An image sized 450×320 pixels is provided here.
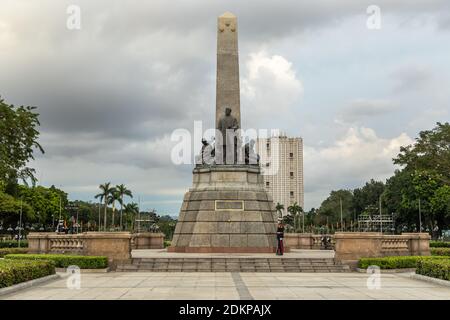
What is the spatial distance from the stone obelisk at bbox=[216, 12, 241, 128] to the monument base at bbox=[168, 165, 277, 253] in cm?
347

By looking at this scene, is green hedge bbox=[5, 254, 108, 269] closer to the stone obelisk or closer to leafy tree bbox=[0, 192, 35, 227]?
the stone obelisk

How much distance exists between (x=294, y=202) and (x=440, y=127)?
88239 millimetres

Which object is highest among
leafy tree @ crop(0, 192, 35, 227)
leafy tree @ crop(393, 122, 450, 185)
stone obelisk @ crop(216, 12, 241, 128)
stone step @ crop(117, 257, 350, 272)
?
stone obelisk @ crop(216, 12, 241, 128)

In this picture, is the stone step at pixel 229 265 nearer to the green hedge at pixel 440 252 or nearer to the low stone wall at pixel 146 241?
the green hedge at pixel 440 252

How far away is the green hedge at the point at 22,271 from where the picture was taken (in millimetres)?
13916

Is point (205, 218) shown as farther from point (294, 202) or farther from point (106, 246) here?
point (294, 202)

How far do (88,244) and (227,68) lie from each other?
13.4 m

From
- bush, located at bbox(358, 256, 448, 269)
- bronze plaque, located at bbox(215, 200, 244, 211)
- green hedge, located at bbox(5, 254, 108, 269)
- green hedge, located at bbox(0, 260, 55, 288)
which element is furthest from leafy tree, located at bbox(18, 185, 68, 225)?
bush, located at bbox(358, 256, 448, 269)

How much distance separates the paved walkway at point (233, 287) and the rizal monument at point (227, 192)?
6.90m

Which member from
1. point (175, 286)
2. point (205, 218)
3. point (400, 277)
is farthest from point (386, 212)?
point (175, 286)

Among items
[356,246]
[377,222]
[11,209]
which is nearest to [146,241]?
[356,246]

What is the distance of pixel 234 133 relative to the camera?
29.0 metres

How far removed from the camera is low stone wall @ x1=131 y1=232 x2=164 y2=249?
3331 cm

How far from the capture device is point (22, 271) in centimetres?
1505
